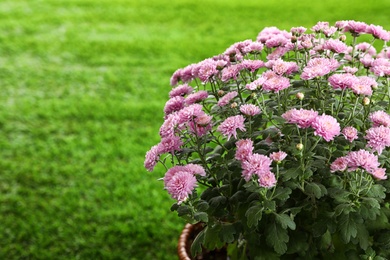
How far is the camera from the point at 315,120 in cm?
112

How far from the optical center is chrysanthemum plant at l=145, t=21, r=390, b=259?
46.2 inches

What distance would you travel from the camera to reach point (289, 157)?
51.3 inches

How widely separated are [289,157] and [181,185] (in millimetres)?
293

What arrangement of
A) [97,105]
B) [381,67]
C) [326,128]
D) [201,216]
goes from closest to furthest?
1. [326,128]
2. [201,216]
3. [381,67]
4. [97,105]

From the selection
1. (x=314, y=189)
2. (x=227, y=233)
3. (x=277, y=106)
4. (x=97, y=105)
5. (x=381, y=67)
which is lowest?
(x=97, y=105)

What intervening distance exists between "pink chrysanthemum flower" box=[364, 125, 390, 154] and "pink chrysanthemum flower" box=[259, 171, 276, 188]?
0.22m

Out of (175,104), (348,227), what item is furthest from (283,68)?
(348,227)

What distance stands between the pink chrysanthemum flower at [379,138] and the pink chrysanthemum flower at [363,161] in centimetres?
3

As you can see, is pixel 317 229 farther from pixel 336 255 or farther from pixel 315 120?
pixel 315 120

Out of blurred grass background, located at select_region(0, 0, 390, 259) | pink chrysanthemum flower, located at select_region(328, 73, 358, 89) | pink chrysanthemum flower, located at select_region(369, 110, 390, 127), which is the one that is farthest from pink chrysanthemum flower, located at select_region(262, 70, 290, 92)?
blurred grass background, located at select_region(0, 0, 390, 259)

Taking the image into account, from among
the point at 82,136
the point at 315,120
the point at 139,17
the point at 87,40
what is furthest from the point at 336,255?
the point at 139,17

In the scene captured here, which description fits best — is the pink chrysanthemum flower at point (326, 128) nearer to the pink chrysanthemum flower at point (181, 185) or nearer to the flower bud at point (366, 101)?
the flower bud at point (366, 101)

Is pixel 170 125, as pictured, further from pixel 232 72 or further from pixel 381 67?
pixel 381 67

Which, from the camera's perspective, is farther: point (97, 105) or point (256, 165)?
point (97, 105)
